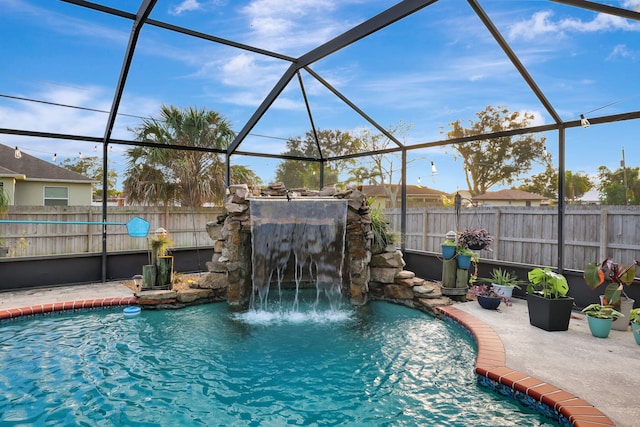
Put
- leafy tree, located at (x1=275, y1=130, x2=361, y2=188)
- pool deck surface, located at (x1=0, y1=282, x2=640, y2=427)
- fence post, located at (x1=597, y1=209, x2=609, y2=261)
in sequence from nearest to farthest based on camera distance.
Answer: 1. pool deck surface, located at (x1=0, y1=282, x2=640, y2=427)
2. fence post, located at (x1=597, y1=209, x2=609, y2=261)
3. leafy tree, located at (x1=275, y1=130, x2=361, y2=188)

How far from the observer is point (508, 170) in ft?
58.3

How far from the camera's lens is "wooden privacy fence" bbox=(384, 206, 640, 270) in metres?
5.00

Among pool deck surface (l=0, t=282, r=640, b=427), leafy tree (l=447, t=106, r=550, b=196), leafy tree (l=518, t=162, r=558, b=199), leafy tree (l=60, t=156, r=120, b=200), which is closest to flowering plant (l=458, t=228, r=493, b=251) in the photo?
pool deck surface (l=0, t=282, r=640, b=427)

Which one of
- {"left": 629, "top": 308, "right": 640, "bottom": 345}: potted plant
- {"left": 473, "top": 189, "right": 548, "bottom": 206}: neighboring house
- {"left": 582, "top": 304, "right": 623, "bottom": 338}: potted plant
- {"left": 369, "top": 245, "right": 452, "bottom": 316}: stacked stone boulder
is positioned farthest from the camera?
{"left": 473, "top": 189, "right": 548, "bottom": 206}: neighboring house

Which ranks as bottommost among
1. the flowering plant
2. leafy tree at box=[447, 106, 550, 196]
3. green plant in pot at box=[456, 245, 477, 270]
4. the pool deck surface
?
the pool deck surface

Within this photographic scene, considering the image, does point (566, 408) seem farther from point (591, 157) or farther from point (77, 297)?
point (591, 157)

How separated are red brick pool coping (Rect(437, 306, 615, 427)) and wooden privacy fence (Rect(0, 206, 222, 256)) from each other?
659cm

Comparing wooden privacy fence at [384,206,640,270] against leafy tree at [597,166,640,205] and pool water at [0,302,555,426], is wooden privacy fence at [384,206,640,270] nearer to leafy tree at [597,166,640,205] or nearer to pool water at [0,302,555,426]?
pool water at [0,302,555,426]

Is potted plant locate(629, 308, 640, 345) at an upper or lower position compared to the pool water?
upper

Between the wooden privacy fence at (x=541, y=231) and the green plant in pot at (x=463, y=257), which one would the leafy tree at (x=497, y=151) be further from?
the green plant in pot at (x=463, y=257)

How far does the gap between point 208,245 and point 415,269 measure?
4.70 meters

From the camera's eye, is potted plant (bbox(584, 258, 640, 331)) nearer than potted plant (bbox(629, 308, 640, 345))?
No

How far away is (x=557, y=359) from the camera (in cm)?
333

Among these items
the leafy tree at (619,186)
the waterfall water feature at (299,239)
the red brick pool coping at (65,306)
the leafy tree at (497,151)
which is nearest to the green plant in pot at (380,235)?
the waterfall water feature at (299,239)
